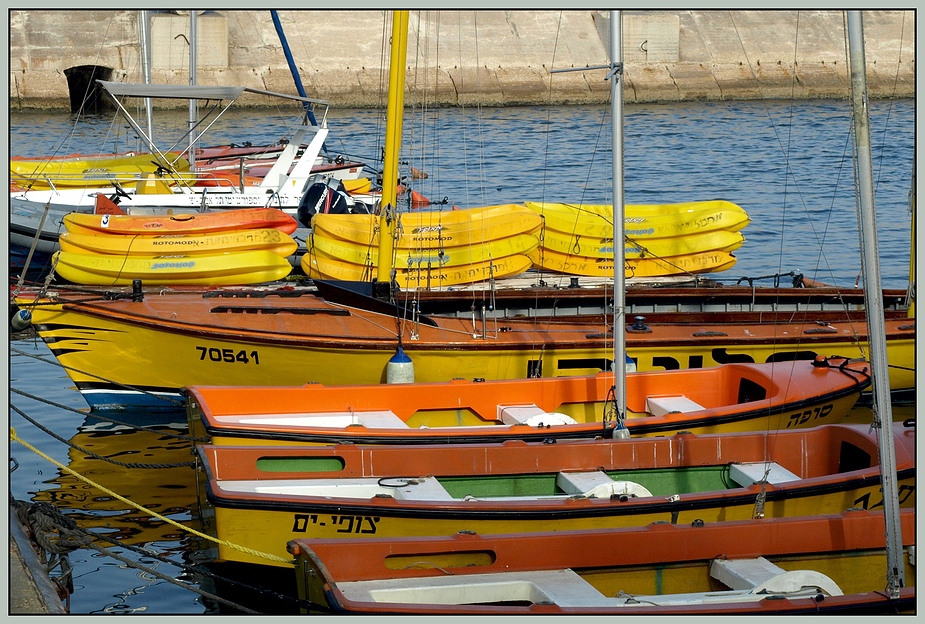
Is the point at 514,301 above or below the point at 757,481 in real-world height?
above

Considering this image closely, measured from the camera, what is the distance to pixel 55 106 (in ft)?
163

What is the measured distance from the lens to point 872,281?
23.4 feet

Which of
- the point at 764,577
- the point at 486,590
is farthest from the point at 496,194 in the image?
the point at 486,590

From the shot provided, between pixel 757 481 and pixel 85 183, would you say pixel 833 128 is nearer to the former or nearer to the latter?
pixel 85 183

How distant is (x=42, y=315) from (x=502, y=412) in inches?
223

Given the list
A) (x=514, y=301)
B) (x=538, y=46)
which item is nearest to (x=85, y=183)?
(x=514, y=301)

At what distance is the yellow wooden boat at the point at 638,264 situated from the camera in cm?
1816

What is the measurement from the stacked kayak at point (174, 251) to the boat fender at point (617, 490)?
10196mm

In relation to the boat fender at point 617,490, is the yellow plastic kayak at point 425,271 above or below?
above

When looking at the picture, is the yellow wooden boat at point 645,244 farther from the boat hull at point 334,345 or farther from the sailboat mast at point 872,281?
the sailboat mast at point 872,281

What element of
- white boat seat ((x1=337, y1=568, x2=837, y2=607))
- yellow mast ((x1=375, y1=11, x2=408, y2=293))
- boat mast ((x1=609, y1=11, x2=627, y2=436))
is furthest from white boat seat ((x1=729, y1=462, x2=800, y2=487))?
yellow mast ((x1=375, y1=11, x2=408, y2=293))

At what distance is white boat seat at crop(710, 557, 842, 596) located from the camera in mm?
7668

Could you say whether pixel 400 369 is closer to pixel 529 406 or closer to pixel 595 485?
pixel 529 406

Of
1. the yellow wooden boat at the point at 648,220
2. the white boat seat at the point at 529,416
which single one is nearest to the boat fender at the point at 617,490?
the white boat seat at the point at 529,416
